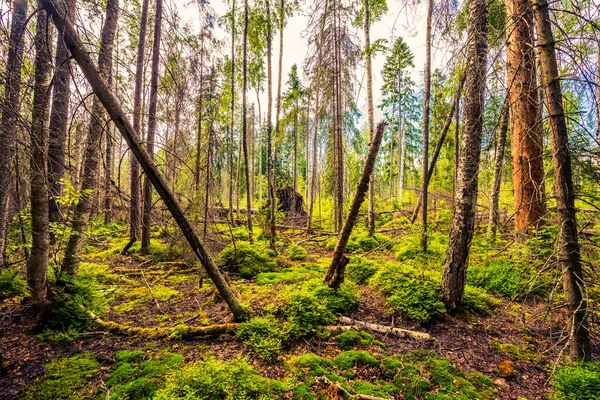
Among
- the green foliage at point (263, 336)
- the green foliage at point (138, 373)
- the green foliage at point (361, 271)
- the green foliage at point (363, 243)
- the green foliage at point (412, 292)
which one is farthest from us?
the green foliage at point (363, 243)

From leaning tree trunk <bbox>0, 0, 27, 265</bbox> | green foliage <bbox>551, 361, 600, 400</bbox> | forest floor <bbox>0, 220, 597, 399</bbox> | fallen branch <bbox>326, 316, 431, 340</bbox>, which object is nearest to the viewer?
leaning tree trunk <bbox>0, 0, 27, 265</bbox>

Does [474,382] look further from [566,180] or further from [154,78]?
[154,78]

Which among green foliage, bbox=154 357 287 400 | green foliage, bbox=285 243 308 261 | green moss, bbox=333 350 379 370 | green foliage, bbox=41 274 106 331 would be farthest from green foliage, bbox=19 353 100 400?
green foliage, bbox=285 243 308 261

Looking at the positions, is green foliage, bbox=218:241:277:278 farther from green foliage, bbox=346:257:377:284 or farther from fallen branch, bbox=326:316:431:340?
fallen branch, bbox=326:316:431:340

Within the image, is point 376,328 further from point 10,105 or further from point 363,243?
point 363,243

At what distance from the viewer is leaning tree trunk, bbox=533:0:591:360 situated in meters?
2.39

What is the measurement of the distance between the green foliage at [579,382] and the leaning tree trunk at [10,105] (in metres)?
5.49

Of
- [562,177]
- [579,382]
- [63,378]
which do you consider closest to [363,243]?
[579,382]

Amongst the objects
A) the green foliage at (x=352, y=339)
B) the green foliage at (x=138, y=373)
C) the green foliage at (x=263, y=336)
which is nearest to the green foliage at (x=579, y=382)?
the green foliage at (x=352, y=339)

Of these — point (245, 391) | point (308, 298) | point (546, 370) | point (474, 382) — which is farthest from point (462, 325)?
point (245, 391)

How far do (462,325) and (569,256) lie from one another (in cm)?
217

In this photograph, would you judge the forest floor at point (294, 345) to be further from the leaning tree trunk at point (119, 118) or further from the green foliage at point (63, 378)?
the leaning tree trunk at point (119, 118)

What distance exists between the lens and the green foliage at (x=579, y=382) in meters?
2.32

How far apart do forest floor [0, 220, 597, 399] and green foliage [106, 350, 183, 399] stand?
4cm
